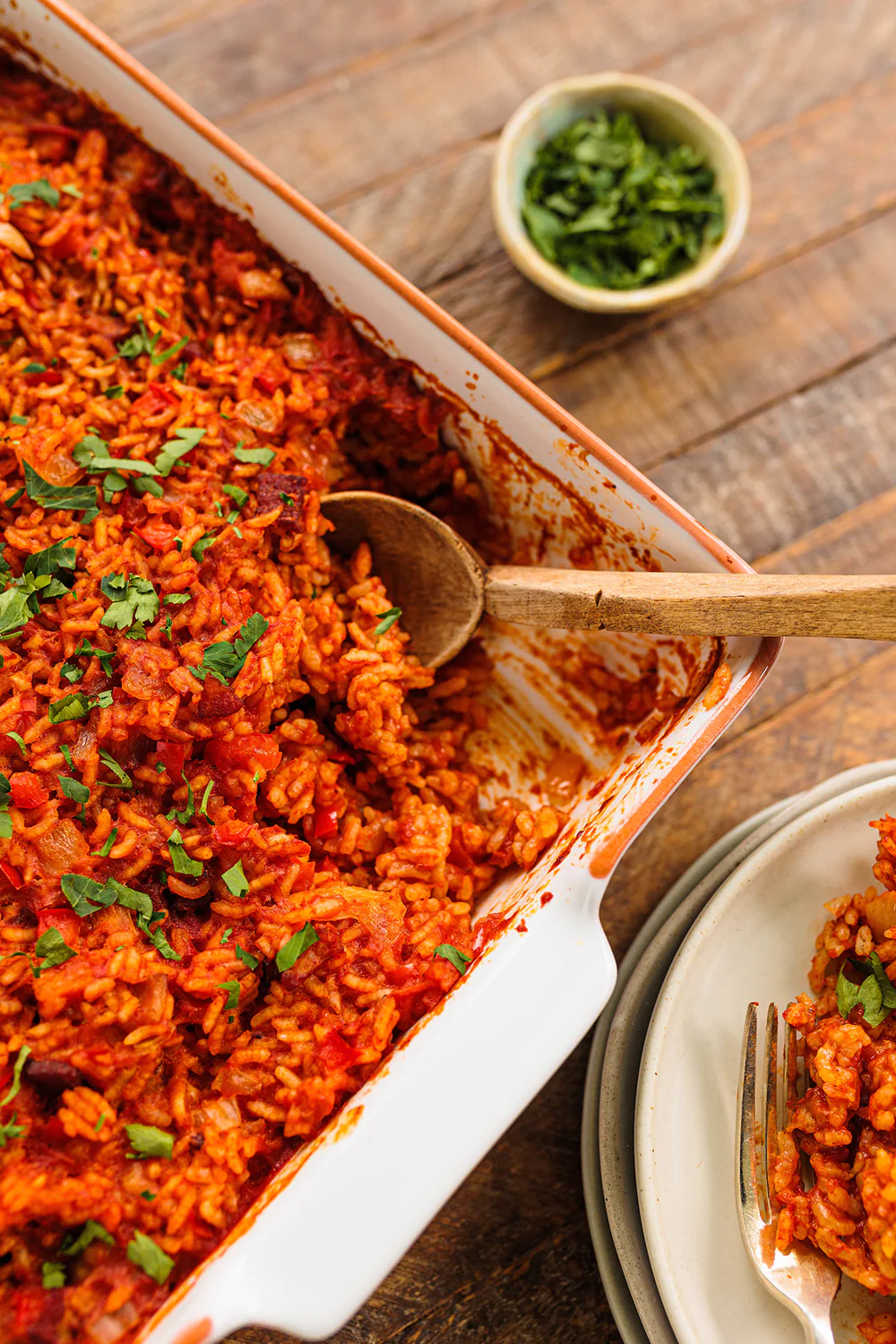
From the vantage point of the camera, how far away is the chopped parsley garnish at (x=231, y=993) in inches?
74.4

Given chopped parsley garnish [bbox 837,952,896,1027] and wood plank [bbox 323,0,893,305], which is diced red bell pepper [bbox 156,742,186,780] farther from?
wood plank [bbox 323,0,893,305]

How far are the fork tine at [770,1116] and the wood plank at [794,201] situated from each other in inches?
77.7

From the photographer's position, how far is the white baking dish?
1.68m

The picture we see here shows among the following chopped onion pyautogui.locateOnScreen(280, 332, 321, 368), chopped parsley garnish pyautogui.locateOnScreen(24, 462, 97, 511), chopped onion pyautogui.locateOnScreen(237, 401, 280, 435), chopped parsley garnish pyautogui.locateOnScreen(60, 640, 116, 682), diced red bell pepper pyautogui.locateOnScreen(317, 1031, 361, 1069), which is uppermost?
chopped onion pyautogui.locateOnScreen(280, 332, 321, 368)

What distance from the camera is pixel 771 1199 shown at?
2.07 meters

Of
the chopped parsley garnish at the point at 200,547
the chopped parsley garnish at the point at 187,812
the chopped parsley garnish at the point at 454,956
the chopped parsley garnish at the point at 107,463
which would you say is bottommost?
the chopped parsley garnish at the point at 454,956

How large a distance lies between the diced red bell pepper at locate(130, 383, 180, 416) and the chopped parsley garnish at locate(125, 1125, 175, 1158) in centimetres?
151

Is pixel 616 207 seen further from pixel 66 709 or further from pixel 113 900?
pixel 113 900

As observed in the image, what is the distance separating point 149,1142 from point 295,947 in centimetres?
43

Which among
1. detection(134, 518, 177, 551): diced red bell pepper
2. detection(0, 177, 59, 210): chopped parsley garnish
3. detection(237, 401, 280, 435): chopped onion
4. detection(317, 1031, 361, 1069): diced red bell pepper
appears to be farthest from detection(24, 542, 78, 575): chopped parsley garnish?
detection(317, 1031, 361, 1069): diced red bell pepper

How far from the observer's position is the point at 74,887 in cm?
186

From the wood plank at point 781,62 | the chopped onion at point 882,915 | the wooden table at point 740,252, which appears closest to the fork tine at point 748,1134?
the chopped onion at point 882,915

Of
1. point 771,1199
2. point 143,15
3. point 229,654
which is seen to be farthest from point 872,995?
point 143,15

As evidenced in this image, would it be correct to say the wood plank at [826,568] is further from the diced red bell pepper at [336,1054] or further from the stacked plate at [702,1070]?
the diced red bell pepper at [336,1054]
